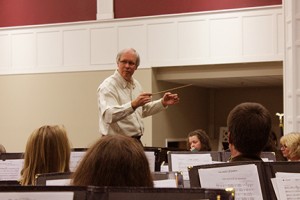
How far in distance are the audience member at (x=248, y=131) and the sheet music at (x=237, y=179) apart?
0.41 metres

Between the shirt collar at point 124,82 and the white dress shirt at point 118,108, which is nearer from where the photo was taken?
the white dress shirt at point 118,108

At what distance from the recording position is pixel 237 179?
285 centimetres

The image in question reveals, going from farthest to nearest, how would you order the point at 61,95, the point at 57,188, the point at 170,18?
the point at 61,95 → the point at 170,18 → the point at 57,188

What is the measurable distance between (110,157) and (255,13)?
30.7 feet

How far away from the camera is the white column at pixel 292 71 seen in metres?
9.65

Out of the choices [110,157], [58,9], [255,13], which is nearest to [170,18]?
[255,13]

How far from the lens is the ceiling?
1108 cm

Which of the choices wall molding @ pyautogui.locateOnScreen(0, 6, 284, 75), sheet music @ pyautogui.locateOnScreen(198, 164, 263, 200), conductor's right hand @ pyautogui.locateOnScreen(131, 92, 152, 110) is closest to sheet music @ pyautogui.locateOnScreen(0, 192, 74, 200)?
sheet music @ pyautogui.locateOnScreen(198, 164, 263, 200)

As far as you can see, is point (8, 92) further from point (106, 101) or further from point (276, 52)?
point (106, 101)

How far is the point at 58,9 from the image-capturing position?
12.7 meters

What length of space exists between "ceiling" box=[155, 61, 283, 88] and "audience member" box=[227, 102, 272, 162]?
25.4 feet

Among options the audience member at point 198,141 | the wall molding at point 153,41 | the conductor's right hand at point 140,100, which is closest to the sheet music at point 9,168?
the conductor's right hand at point 140,100

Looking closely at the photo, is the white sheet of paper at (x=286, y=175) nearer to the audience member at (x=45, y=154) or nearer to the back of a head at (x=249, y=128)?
the back of a head at (x=249, y=128)

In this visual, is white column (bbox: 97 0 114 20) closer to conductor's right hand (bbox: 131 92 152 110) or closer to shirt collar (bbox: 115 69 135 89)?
shirt collar (bbox: 115 69 135 89)
